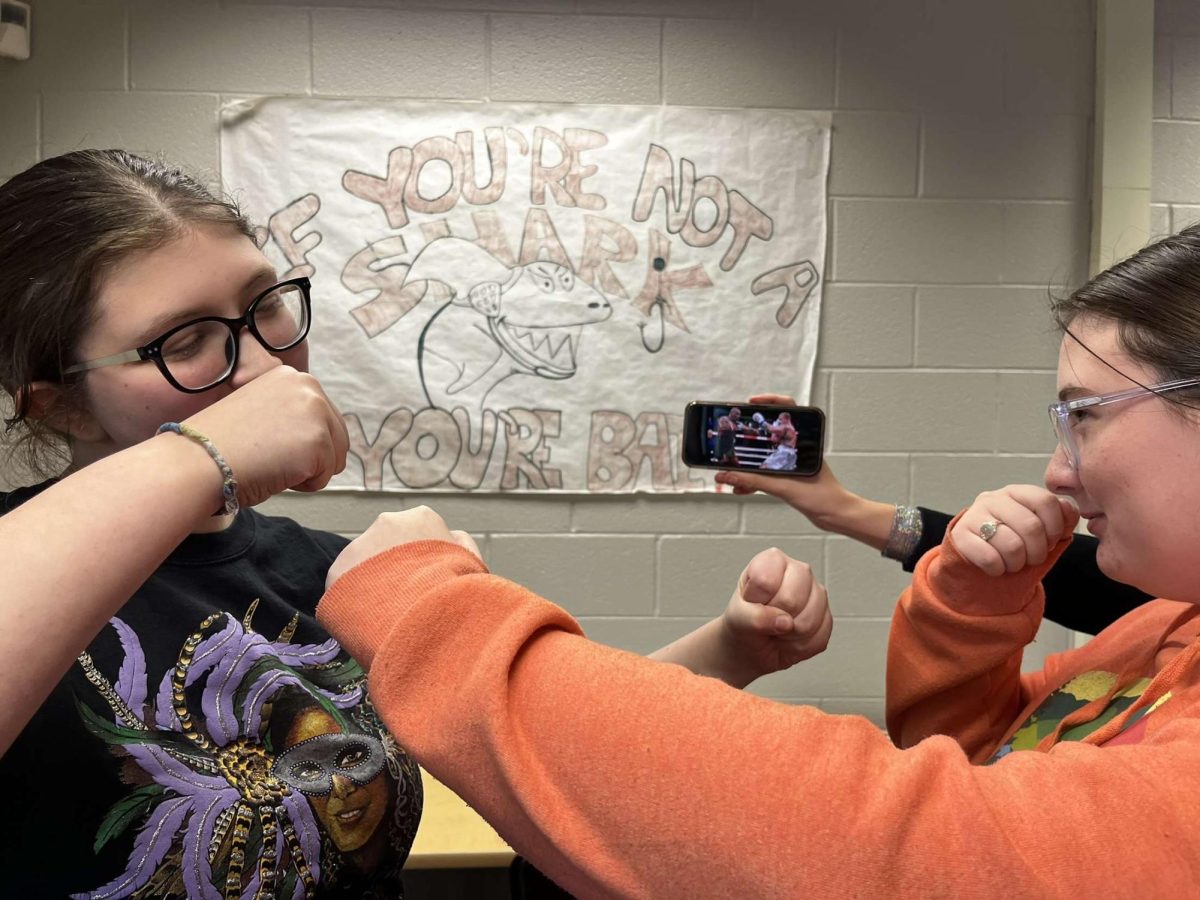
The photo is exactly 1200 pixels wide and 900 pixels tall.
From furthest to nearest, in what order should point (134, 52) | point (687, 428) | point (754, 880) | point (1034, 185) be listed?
1. point (1034, 185)
2. point (134, 52)
3. point (687, 428)
4. point (754, 880)

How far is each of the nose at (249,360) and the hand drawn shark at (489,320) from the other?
164 centimetres

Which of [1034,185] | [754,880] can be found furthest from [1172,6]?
[754,880]

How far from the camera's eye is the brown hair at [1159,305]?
0.87m

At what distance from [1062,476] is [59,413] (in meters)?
1.07

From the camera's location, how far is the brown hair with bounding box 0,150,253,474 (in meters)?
1.05

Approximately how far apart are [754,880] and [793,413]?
1.25m

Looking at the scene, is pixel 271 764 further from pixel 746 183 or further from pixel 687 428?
pixel 746 183

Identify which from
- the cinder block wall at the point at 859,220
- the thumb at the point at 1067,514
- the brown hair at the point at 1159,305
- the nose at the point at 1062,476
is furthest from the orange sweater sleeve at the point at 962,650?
the cinder block wall at the point at 859,220

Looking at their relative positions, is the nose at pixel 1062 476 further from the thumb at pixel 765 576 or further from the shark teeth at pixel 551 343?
the shark teeth at pixel 551 343

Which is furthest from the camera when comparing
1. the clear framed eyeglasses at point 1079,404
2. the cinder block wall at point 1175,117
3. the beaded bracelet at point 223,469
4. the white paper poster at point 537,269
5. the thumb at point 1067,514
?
the cinder block wall at point 1175,117

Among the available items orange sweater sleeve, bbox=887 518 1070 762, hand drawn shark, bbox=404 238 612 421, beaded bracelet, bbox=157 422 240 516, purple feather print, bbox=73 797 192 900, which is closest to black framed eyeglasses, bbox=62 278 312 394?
beaded bracelet, bbox=157 422 240 516

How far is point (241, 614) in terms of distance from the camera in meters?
1.07

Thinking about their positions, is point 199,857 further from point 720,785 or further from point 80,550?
point 720,785

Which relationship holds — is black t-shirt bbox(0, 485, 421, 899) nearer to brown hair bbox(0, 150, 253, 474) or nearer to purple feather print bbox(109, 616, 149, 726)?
purple feather print bbox(109, 616, 149, 726)
